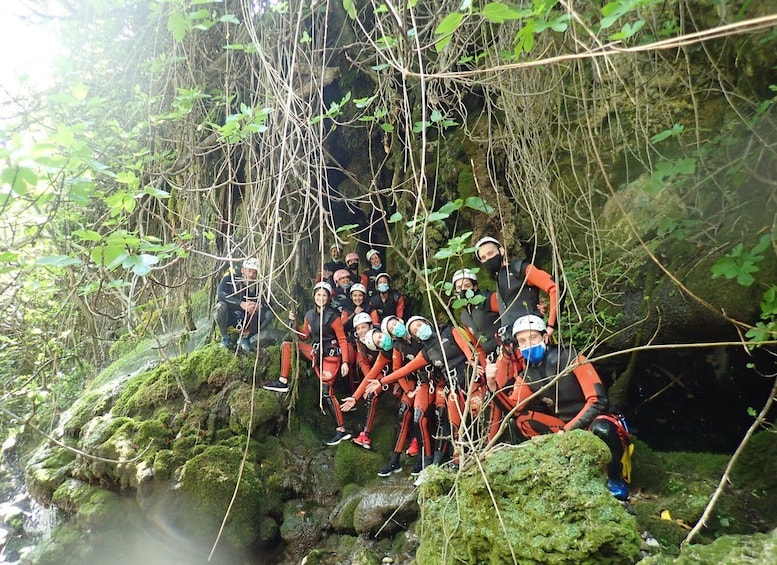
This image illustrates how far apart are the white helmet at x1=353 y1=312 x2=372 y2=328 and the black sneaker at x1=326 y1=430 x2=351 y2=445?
3.83 ft

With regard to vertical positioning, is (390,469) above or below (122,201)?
below

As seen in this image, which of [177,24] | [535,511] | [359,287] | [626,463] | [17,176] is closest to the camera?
[17,176]

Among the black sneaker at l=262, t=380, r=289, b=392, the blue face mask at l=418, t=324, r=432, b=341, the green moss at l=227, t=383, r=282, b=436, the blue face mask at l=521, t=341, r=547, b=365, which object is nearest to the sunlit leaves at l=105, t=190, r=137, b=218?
the green moss at l=227, t=383, r=282, b=436

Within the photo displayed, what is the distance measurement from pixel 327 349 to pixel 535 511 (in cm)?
336

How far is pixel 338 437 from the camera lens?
15.7 ft

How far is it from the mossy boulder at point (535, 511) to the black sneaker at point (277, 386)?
2.73 meters

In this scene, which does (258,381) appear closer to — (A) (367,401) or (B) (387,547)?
(A) (367,401)

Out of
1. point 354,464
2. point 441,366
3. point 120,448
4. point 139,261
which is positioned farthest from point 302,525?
point 139,261

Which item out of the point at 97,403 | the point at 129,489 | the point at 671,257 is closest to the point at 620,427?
the point at 671,257

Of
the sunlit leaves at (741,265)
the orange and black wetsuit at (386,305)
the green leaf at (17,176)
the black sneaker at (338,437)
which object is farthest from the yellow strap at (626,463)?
the green leaf at (17,176)

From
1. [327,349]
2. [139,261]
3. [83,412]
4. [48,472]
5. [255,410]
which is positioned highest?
[139,261]

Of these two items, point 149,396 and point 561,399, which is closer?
point 561,399

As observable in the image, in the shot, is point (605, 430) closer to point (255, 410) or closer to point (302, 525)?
point (302, 525)

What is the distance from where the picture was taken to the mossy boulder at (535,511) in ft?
5.95
